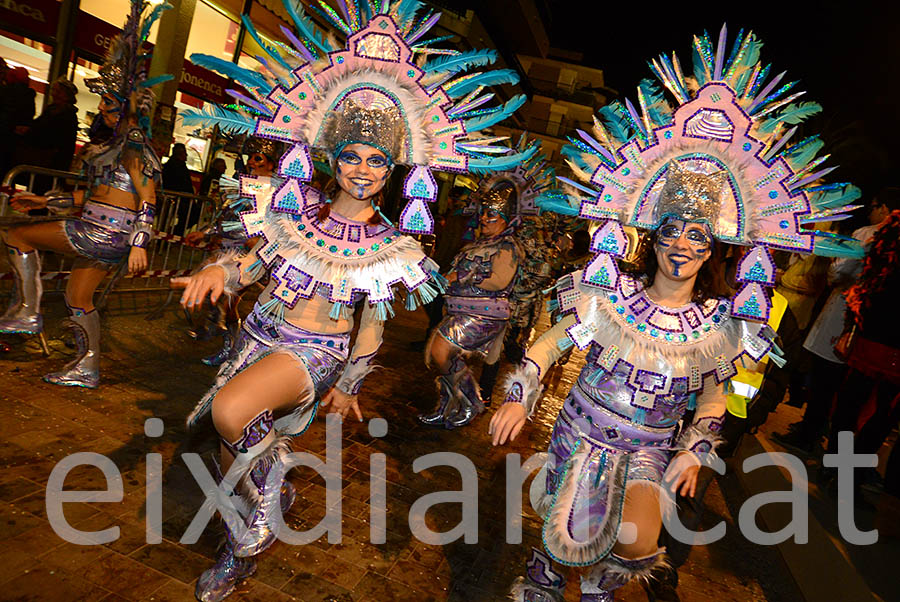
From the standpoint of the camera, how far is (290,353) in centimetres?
291

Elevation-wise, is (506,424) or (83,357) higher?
(506,424)

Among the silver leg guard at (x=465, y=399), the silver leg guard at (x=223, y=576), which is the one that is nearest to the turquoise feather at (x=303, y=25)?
the silver leg guard at (x=223, y=576)

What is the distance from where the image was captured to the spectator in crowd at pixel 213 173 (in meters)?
11.2

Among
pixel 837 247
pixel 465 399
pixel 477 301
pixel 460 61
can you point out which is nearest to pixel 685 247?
pixel 837 247

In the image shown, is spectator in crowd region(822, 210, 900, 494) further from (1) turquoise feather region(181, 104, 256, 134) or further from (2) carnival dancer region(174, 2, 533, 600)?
(1) turquoise feather region(181, 104, 256, 134)

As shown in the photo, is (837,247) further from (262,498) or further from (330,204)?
(262,498)

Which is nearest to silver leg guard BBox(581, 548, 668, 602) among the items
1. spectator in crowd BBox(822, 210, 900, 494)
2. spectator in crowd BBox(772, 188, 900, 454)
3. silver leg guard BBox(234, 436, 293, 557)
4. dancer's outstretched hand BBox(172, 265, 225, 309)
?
silver leg guard BBox(234, 436, 293, 557)

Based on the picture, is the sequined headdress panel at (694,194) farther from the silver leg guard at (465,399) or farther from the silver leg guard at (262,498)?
the silver leg guard at (465,399)

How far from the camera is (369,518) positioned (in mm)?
3770

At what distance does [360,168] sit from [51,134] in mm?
6964

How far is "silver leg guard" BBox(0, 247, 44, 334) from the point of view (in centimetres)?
454

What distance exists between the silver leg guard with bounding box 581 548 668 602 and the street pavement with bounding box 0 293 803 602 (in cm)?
82

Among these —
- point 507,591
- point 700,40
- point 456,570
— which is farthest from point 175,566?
point 700,40

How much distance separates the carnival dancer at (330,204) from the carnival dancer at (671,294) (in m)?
0.71
